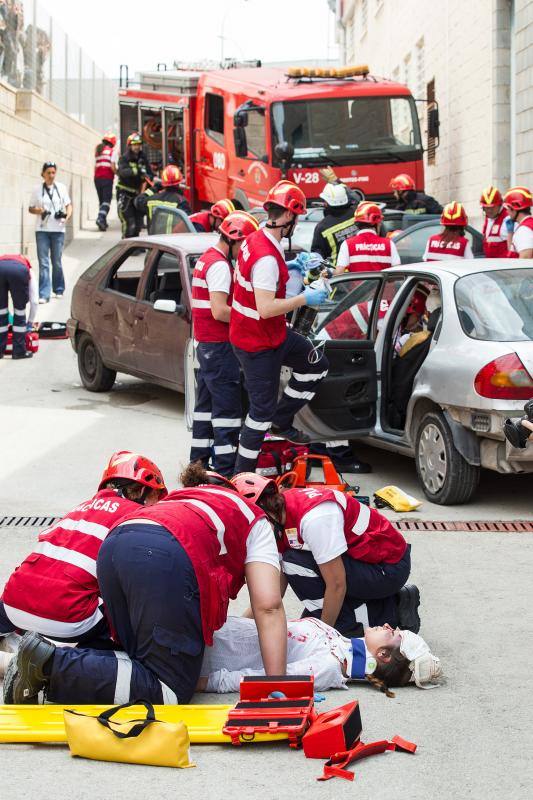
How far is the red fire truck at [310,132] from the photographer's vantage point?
60.2 feet

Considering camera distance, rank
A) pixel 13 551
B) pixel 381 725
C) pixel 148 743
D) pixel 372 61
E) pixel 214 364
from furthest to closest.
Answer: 1. pixel 372 61
2. pixel 214 364
3. pixel 13 551
4. pixel 381 725
5. pixel 148 743

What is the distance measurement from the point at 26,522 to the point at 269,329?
1.85 meters

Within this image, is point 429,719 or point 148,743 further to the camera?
point 429,719

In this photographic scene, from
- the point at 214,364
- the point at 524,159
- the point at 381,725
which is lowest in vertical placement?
the point at 381,725

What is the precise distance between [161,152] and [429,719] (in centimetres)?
2145

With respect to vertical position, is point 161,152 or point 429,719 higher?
point 161,152

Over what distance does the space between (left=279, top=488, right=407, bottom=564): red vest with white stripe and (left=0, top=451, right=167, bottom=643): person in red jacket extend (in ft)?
2.17

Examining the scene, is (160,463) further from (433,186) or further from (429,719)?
(433,186)

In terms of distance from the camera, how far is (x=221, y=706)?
454cm

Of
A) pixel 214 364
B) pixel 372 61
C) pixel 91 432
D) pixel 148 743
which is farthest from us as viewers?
pixel 372 61

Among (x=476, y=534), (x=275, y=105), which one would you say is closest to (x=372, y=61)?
(x=275, y=105)

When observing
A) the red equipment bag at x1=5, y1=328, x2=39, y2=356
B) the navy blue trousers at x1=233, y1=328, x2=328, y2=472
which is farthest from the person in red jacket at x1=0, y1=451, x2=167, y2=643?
the red equipment bag at x1=5, y1=328, x2=39, y2=356

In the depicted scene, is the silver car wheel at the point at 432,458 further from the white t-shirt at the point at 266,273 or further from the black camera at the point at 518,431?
the black camera at the point at 518,431

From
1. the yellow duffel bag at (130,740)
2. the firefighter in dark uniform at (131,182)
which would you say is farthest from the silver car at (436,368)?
the firefighter in dark uniform at (131,182)
